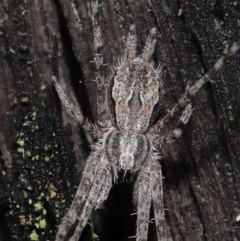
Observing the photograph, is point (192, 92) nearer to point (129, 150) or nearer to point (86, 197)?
point (129, 150)

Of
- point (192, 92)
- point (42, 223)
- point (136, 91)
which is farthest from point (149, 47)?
point (42, 223)

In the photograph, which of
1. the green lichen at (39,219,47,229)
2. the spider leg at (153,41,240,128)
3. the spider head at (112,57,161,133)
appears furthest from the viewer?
the green lichen at (39,219,47,229)

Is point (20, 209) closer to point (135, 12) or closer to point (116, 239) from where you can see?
point (116, 239)

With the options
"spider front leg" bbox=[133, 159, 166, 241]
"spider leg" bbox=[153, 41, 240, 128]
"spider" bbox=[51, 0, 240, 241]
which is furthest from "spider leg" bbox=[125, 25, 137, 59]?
"spider front leg" bbox=[133, 159, 166, 241]

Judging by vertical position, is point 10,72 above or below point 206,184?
above

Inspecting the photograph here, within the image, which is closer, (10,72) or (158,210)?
(158,210)

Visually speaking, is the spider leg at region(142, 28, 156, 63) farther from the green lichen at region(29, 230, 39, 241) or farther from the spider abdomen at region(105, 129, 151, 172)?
the green lichen at region(29, 230, 39, 241)

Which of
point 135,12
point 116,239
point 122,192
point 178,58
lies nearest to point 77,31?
point 135,12
